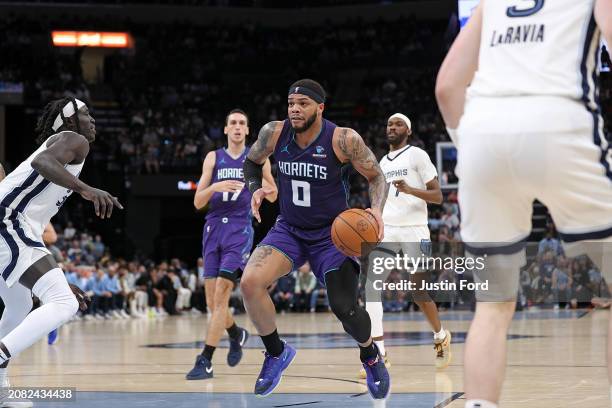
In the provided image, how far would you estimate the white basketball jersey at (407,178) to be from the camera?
9.64m

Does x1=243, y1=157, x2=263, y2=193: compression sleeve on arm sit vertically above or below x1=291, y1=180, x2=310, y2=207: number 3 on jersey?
above

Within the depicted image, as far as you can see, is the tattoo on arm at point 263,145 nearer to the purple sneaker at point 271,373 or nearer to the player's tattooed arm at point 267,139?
the player's tattooed arm at point 267,139

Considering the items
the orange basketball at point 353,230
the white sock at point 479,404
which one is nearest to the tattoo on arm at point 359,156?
the orange basketball at point 353,230

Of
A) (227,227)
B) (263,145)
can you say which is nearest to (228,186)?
(227,227)

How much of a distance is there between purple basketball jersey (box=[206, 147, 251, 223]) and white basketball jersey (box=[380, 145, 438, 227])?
1416 millimetres

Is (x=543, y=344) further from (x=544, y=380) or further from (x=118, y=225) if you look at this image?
(x=118, y=225)

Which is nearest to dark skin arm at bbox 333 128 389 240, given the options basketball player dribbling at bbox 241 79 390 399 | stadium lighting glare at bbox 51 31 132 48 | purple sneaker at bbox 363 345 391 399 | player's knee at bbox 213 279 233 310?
basketball player dribbling at bbox 241 79 390 399

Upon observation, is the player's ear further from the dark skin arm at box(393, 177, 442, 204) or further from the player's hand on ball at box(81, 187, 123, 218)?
the dark skin arm at box(393, 177, 442, 204)

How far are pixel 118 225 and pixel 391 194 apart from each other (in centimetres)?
2038

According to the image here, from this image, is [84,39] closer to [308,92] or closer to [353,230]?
[308,92]

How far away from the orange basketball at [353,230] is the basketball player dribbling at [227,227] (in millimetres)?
2520

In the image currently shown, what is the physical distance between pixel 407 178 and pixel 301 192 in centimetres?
302

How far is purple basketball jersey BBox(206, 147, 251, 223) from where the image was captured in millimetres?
9375

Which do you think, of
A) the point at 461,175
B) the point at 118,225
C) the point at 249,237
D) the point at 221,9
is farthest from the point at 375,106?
the point at 461,175
